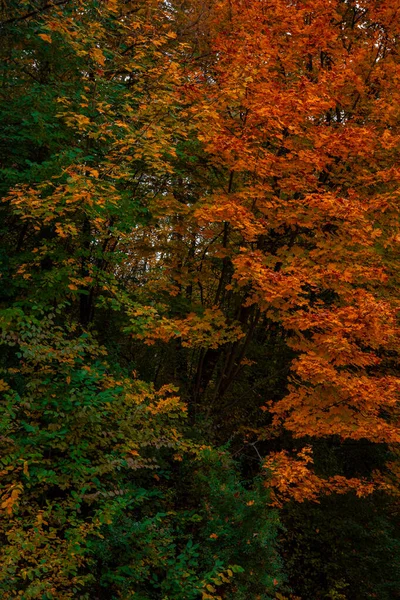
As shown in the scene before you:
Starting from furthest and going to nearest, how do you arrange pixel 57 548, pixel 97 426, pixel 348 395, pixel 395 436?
1. pixel 348 395
2. pixel 395 436
3. pixel 97 426
4. pixel 57 548

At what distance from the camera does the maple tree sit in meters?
5.54

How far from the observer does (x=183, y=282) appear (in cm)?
965

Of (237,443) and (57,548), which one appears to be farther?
(237,443)

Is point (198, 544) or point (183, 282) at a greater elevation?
point (183, 282)

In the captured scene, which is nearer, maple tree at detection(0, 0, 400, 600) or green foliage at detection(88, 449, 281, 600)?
maple tree at detection(0, 0, 400, 600)

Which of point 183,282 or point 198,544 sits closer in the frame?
point 198,544

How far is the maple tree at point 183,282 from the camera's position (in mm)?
5535

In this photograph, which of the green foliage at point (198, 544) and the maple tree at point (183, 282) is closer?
the maple tree at point (183, 282)

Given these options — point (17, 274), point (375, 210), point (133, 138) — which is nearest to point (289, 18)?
point (375, 210)

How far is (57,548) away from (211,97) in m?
6.78

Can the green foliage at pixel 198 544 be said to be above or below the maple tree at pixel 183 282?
below

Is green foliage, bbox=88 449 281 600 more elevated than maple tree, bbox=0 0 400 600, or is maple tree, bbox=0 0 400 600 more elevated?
maple tree, bbox=0 0 400 600

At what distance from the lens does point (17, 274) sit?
268 inches

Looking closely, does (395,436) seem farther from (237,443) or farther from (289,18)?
(289,18)
